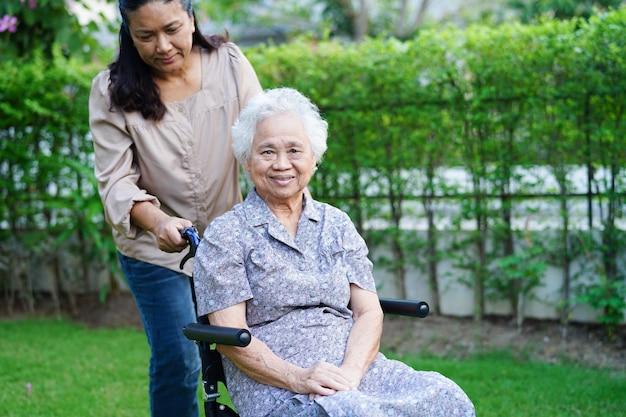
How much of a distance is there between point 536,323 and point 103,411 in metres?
2.82

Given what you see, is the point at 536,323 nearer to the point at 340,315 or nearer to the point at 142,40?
the point at 340,315

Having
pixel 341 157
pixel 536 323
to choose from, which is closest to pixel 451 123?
pixel 341 157

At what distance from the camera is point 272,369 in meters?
2.42

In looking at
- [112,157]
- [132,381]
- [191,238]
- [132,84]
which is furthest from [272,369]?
[132,381]

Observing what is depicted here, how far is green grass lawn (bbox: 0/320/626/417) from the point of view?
13.0 feet

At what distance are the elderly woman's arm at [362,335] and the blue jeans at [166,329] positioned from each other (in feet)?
2.26

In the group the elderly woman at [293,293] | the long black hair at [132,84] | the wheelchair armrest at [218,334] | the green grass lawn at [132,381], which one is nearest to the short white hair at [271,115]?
the elderly woman at [293,293]

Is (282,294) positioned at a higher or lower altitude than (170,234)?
lower

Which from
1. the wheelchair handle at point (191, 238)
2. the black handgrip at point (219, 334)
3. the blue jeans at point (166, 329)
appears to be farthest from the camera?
the blue jeans at point (166, 329)

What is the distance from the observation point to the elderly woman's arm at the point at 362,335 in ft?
8.05

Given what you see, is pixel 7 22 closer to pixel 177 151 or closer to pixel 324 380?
pixel 177 151

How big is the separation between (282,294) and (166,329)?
0.63 meters

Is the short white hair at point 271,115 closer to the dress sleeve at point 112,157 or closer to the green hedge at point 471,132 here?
the dress sleeve at point 112,157

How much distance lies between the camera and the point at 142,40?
8.85ft
